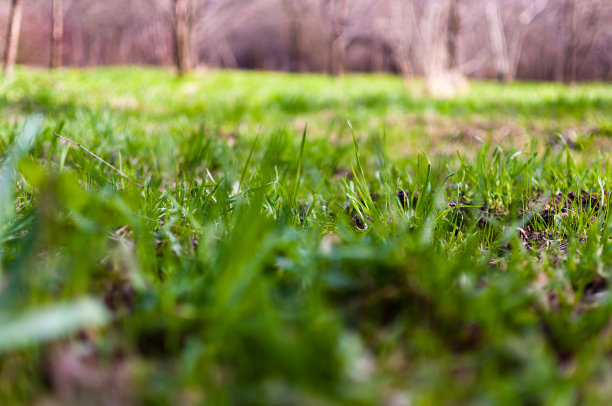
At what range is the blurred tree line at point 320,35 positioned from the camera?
19.8m

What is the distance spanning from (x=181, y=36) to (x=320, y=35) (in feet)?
75.9

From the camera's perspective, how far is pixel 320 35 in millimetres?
32500

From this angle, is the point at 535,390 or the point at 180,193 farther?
the point at 180,193

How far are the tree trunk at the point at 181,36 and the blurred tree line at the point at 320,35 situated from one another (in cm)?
659

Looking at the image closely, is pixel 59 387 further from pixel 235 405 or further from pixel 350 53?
pixel 350 53

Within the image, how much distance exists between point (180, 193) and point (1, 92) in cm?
364

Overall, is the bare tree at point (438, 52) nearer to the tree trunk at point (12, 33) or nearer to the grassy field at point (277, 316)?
the tree trunk at point (12, 33)

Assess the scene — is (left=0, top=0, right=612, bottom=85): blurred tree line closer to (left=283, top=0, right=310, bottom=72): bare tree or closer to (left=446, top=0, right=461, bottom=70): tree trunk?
(left=283, top=0, right=310, bottom=72): bare tree

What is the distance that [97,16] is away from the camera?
28125mm

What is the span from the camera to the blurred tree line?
19.8 metres

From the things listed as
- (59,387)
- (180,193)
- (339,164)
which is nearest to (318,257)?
(59,387)

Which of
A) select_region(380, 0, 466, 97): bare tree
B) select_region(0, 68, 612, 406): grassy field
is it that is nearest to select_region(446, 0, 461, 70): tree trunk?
select_region(380, 0, 466, 97): bare tree

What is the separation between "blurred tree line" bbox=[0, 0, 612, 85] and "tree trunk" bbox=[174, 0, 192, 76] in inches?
259

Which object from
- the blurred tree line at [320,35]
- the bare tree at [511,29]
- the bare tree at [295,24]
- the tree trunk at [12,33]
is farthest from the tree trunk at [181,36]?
the bare tree at [511,29]
